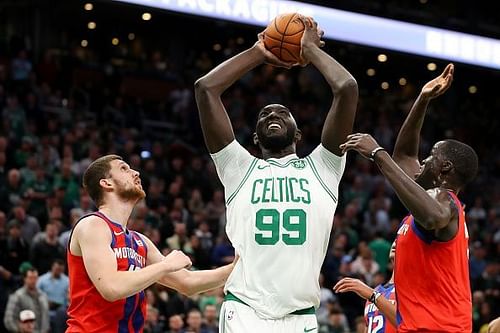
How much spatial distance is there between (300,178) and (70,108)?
569 inches

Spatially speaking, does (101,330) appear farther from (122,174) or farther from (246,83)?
(246,83)

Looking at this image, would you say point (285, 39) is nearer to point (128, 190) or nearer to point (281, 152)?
point (281, 152)

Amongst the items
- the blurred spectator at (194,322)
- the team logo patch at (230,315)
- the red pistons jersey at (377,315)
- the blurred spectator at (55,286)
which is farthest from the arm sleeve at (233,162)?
the blurred spectator at (55,286)

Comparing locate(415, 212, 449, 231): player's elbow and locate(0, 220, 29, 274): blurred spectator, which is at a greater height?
locate(415, 212, 449, 231): player's elbow

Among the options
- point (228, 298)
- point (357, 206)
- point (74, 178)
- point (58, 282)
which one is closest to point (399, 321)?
point (228, 298)

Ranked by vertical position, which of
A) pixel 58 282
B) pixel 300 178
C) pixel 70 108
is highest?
pixel 70 108

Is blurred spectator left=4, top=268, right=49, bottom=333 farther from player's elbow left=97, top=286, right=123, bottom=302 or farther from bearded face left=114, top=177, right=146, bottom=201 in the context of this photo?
player's elbow left=97, top=286, right=123, bottom=302

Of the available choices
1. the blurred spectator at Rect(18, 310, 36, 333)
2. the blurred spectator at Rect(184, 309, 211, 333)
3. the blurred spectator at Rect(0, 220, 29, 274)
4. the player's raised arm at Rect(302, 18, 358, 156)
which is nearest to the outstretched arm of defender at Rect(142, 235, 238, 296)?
the player's raised arm at Rect(302, 18, 358, 156)

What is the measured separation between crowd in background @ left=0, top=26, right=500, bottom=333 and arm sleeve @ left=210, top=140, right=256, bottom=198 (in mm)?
6730

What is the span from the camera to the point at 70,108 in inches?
804

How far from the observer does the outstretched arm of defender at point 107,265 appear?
21.1ft

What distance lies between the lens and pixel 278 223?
20.9 feet

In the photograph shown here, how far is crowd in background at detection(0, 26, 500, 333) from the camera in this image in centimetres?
1425

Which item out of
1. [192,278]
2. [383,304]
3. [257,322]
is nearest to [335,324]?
[383,304]
